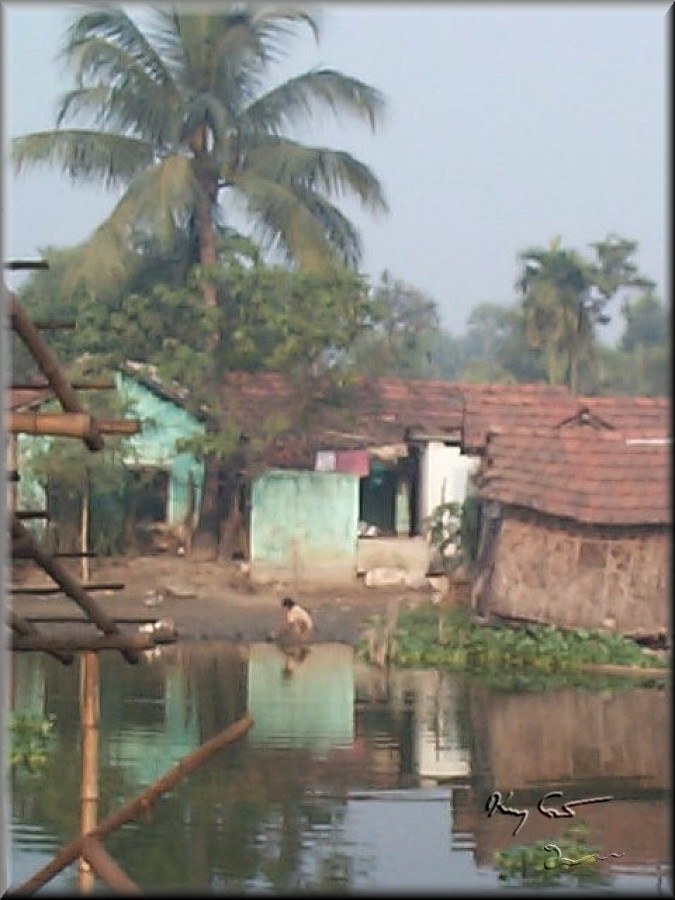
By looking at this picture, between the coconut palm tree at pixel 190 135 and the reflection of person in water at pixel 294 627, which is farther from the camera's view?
the coconut palm tree at pixel 190 135

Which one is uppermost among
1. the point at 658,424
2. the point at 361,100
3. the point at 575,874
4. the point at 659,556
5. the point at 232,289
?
the point at 361,100

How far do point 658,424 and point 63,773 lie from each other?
11211 millimetres

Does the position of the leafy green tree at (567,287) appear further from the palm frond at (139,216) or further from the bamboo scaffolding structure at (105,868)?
the bamboo scaffolding structure at (105,868)

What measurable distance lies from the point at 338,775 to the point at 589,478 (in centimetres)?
635

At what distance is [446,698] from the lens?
1428 centimetres

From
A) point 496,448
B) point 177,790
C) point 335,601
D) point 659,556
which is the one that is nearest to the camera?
point 177,790

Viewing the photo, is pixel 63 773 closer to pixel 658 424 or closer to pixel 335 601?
pixel 335 601

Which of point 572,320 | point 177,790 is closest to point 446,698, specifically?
point 177,790

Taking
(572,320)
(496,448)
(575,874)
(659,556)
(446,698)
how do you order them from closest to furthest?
(575,874)
(446,698)
(659,556)
(496,448)
(572,320)

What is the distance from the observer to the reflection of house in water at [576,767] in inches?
373

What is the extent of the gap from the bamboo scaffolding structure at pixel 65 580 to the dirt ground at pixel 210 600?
10893mm
